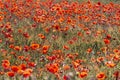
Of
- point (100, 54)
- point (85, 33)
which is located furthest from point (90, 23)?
point (100, 54)

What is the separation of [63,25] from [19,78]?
12.4ft

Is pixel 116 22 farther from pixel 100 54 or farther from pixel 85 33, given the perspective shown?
pixel 100 54

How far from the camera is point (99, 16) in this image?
835 cm

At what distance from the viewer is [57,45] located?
6.18 m

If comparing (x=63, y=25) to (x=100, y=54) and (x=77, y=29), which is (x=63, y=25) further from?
(x=100, y=54)

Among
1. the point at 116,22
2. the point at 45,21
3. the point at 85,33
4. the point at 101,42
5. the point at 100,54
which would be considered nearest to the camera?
the point at 100,54

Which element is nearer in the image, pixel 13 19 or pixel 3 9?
pixel 13 19

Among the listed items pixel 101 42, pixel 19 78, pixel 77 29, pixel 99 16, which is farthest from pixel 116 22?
pixel 19 78

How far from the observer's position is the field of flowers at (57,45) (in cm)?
425

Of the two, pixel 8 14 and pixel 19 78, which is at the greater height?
pixel 19 78

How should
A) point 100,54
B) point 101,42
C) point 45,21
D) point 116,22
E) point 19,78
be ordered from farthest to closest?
point 116,22, point 45,21, point 101,42, point 100,54, point 19,78

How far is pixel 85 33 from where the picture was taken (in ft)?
23.2

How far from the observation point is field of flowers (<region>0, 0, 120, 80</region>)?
425 cm

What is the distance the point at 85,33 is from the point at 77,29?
15.0 inches
